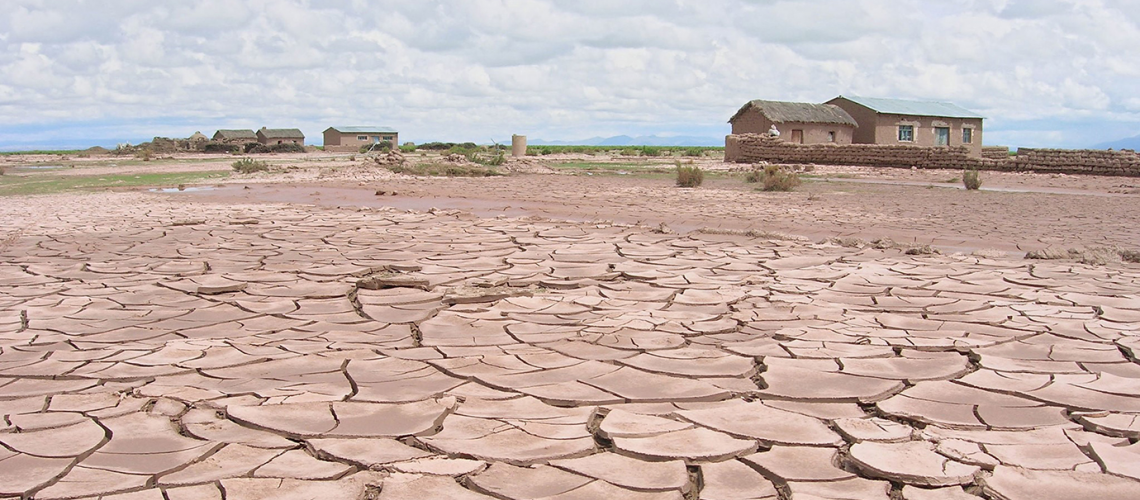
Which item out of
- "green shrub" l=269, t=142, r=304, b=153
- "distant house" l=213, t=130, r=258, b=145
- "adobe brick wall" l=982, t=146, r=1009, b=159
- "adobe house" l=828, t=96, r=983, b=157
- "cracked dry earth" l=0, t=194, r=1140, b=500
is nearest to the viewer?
"cracked dry earth" l=0, t=194, r=1140, b=500

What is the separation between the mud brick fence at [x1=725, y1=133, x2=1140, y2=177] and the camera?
74.1ft

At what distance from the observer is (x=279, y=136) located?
60531mm

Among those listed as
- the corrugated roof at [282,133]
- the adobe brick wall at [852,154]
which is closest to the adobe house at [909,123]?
the adobe brick wall at [852,154]

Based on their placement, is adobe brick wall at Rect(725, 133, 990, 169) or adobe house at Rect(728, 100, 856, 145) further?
adobe house at Rect(728, 100, 856, 145)

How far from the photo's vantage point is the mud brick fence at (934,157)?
22.6 meters

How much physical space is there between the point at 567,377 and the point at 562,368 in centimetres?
15

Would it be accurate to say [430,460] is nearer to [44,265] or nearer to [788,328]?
[788,328]

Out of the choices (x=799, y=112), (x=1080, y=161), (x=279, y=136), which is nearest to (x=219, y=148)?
(x=279, y=136)

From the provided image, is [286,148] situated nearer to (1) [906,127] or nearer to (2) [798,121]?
(2) [798,121]

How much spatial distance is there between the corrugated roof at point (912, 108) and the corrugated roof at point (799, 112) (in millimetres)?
1043

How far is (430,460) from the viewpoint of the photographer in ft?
10.0

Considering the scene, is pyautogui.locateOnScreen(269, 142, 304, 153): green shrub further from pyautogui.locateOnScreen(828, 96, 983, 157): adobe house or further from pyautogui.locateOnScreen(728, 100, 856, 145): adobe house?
pyautogui.locateOnScreen(828, 96, 983, 157): adobe house

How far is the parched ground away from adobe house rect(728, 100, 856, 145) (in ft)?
78.0

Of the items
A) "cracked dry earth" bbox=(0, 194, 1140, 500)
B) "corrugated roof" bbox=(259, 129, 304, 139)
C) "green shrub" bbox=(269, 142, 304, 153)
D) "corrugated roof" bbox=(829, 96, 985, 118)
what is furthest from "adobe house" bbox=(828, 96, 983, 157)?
"corrugated roof" bbox=(259, 129, 304, 139)
